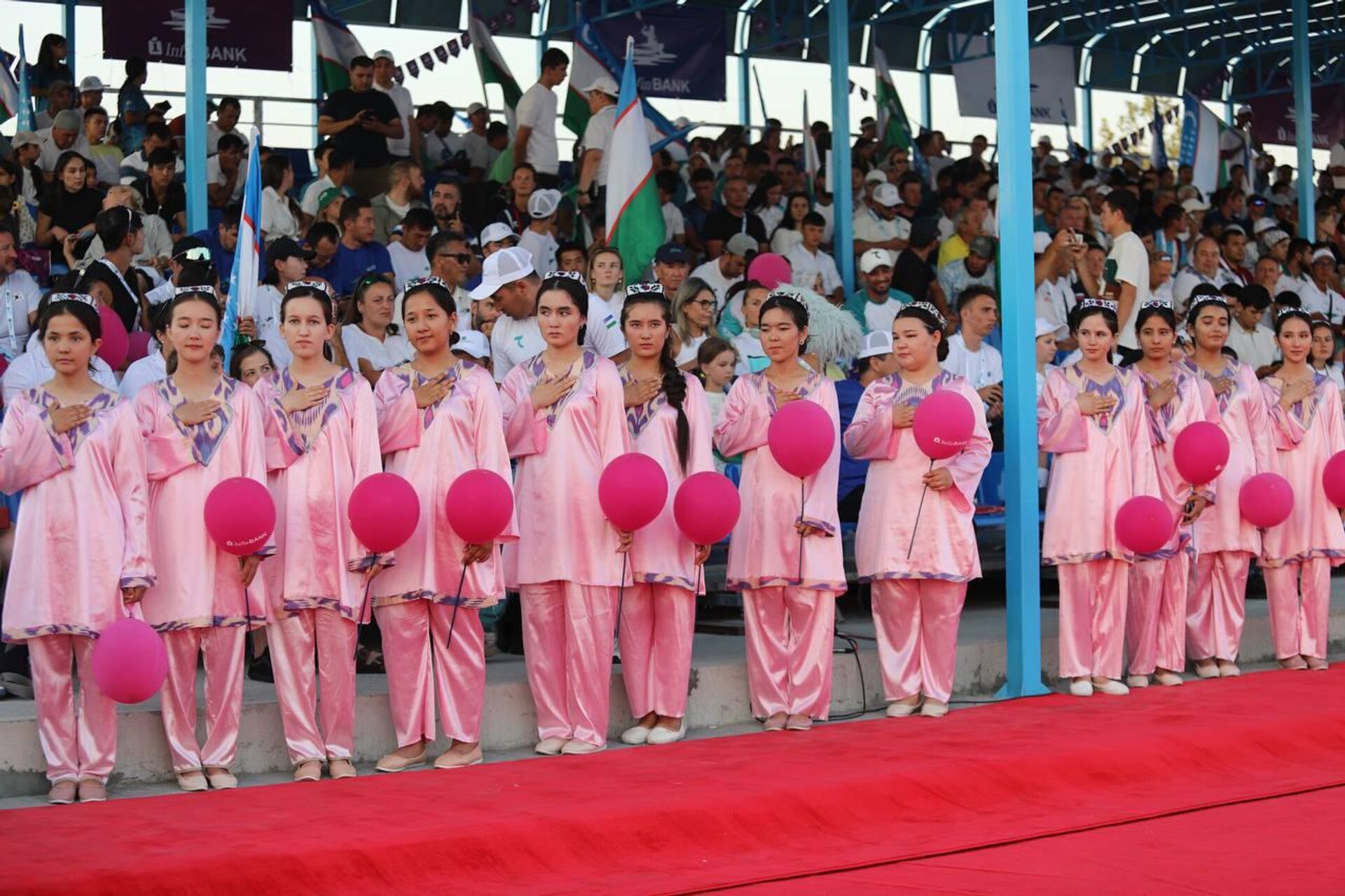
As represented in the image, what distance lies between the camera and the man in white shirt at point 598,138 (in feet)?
32.5

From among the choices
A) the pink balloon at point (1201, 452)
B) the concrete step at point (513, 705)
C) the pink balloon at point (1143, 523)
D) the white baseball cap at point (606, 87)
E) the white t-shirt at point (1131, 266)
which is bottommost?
the concrete step at point (513, 705)

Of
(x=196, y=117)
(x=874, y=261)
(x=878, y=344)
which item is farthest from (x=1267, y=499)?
(x=196, y=117)

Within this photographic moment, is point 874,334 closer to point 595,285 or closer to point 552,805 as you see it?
point 595,285

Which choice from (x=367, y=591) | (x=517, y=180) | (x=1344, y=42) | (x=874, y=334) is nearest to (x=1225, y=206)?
(x=517, y=180)

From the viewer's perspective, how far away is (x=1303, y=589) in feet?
23.9

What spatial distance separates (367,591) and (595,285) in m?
2.75

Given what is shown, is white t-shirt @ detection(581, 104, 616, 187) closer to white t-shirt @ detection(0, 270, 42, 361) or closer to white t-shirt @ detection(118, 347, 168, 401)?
white t-shirt @ detection(0, 270, 42, 361)

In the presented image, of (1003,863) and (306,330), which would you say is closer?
(1003,863)

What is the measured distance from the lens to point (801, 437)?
5.73 meters

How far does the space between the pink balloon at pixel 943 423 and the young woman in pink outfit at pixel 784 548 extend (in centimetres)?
29

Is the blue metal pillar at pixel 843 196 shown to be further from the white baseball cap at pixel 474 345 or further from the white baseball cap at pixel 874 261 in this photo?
the white baseball cap at pixel 474 345

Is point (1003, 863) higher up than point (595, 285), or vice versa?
point (595, 285)

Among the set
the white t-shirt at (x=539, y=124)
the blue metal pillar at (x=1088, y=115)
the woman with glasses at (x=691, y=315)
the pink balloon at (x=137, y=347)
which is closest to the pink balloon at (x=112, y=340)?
the pink balloon at (x=137, y=347)

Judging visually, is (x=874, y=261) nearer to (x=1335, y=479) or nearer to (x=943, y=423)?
(x=1335, y=479)
